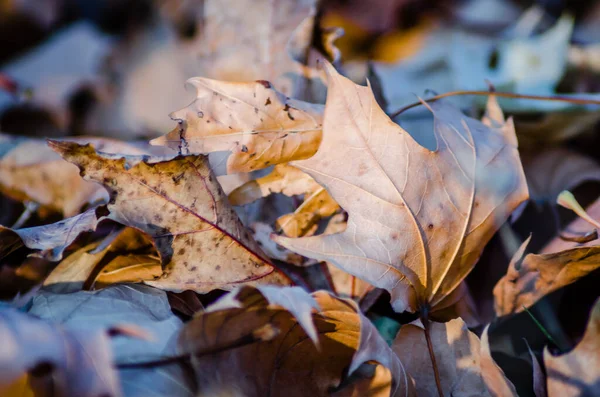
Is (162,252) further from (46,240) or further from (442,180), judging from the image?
(442,180)

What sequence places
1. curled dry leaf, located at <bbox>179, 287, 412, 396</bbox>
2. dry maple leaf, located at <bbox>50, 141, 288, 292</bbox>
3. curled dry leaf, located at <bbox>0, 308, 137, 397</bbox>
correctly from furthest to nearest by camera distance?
dry maple leaf, located at <bbox>50, 141, 288, 292</bbox> → curled dry leaf, located at <bbox>179, 287, 412, 396</bbox> → curled dry leaf, located at <bbox>0, 308, 137, 397</bbox>

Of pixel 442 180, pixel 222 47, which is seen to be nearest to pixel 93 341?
pixel 442 180

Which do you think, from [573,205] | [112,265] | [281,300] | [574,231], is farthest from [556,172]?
[112,265]

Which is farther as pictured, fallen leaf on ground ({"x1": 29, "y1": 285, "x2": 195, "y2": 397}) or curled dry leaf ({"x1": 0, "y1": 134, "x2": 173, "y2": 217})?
curled dry leaf ({"x1": 0, "y1": 134, "x2": 173, "y2": 217})

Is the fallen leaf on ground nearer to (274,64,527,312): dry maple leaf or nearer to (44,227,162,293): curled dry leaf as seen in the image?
(44,227,162,293): curled dry leaf

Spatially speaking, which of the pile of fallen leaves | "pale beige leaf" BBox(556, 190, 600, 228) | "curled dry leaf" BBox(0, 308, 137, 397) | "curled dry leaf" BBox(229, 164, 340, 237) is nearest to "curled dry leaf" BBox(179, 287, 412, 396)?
the pile of fallen leaves

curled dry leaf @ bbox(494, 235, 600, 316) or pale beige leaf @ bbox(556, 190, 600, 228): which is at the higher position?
pale beige leaf @ bbox(556, 190, 600, 228)

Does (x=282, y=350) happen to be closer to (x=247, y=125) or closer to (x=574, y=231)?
(x=247, y=125)
